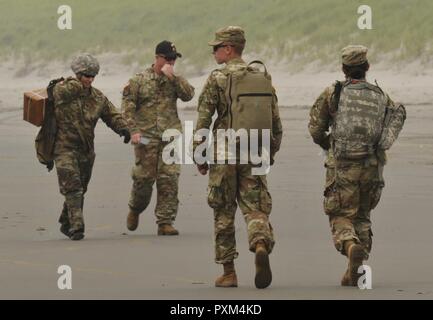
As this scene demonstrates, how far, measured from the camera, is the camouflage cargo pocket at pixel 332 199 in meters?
12.2

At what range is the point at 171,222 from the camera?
1549 cm

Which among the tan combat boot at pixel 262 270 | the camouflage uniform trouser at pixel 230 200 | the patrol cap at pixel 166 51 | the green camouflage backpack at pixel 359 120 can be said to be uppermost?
the patrol cap at pixel 166 51

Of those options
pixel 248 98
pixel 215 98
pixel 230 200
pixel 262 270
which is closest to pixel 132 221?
pixel 230 200

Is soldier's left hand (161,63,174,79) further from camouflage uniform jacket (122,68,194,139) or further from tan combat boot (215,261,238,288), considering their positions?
tan combat boot (215,261,238,288)

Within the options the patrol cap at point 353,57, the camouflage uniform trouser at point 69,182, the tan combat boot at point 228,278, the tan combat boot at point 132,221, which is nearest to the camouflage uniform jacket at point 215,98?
the patrol cap at point 353,57

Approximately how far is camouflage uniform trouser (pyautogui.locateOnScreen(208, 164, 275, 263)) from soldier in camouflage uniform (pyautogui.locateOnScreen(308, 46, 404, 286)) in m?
0.52

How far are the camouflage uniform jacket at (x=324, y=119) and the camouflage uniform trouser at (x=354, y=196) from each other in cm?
10

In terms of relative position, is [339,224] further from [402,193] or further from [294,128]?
[294,128]

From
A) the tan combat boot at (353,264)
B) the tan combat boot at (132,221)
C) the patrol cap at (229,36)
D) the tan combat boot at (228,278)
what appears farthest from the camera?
the tan combat boot at (132,221)

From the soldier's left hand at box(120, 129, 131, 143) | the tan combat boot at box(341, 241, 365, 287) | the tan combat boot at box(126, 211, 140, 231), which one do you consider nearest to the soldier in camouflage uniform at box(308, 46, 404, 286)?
the tan combat boot at box(341, 241, 365, 287)

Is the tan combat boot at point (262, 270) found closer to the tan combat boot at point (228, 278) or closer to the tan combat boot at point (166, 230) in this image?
the tan combat boot at point (228, 278)

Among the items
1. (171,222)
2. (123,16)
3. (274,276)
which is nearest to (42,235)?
(171,222)

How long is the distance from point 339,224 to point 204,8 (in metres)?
46.7

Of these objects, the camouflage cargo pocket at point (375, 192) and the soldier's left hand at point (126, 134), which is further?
the soldier's left hand at point (126, 134)
